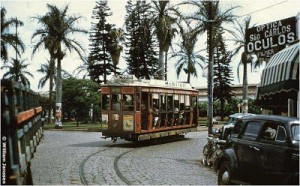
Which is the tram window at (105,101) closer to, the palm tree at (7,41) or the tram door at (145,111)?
the tram door at (145,111)

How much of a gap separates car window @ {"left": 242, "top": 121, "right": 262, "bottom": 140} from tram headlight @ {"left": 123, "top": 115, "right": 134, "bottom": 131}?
11070 millimetres

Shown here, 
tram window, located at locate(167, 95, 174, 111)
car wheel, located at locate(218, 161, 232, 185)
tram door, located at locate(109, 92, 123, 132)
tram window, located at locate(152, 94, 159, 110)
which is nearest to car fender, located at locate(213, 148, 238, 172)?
car wheel, located at locate(218, 161, 232, 185)

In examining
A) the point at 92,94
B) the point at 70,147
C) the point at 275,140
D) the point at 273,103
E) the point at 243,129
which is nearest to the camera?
the point at 275,140

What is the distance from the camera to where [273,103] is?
15.9 metres

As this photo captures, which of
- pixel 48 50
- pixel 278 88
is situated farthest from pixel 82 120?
pixel 278 88

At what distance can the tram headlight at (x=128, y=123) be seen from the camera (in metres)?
19.3

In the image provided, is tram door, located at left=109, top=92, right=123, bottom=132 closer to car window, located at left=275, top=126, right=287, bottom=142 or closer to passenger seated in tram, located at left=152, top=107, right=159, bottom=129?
passenger seated in tram, located at left=152, top=107, right=159, bottom=129

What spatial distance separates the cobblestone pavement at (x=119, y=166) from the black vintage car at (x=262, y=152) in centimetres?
205

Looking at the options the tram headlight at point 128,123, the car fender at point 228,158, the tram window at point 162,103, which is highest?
the tram window at point 162,103

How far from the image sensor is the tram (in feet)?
63.6

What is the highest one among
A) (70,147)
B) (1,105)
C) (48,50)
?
(48,50)

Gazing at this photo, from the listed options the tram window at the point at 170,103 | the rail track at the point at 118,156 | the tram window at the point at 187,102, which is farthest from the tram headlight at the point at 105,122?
the tram window at the point at 187,102

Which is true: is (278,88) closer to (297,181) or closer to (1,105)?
(297,181)

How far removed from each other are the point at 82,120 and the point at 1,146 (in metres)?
43.5
